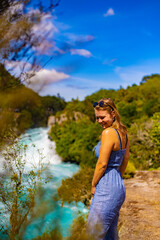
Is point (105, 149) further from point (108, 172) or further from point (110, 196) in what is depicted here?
point (110, 196)

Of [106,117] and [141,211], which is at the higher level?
[106,117]

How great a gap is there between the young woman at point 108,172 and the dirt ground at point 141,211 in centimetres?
223

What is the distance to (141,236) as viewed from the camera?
4047 mm

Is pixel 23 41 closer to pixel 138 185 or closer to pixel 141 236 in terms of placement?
pixel 141 236

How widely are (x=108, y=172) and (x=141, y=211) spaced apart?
148 inches

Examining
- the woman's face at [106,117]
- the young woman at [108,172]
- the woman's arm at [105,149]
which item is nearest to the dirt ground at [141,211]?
the young woman at [108,172]

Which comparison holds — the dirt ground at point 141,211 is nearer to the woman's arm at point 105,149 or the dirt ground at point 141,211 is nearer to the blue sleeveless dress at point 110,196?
the blue sleeveless dress at point 110,196

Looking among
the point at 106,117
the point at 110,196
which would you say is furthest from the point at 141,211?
the point at 106,117

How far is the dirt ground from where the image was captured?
4.18 m

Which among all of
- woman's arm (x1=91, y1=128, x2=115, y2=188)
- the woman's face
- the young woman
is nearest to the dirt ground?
the young woman

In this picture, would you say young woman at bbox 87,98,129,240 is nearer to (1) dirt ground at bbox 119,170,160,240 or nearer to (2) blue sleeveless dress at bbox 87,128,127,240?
(2) blue sleeveless dress at bbox 87,128,127,240

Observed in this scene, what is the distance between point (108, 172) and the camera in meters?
2.26

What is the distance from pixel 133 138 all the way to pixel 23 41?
12.5 m

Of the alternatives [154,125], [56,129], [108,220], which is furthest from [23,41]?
[56,129]
